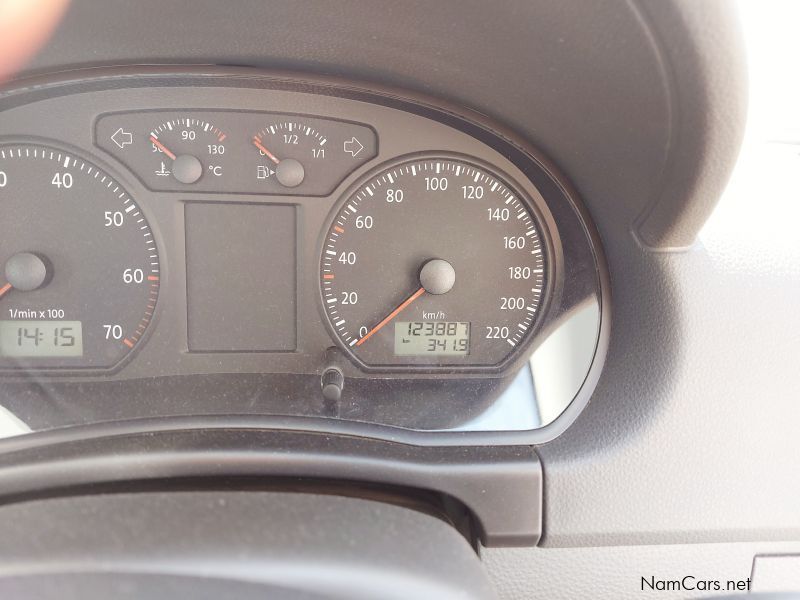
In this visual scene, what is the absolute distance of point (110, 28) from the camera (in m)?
1.63

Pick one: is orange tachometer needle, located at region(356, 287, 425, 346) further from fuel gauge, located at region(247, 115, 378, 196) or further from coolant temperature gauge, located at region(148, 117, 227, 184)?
coolant temperature gauge, located at region(148, 117, 227, 184)

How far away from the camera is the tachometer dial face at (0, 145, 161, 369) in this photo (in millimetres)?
1928

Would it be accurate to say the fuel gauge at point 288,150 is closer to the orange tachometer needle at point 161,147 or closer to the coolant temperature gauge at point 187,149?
the coolant temperature gauge at point 187,149

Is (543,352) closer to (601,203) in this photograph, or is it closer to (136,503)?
(601,203)

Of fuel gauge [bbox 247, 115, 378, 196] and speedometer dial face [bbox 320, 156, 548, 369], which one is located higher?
fuel gauge [bbox 247, 115, 378, 196]

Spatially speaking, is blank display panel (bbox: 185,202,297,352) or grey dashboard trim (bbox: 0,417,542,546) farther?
blank display panel (bbox: 185,202,297,352)

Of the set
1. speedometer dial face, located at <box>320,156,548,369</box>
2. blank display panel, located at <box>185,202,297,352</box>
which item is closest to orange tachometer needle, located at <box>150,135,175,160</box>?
blank display panel, located at <box>185,202,297,352</box>

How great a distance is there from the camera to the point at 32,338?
1950mm

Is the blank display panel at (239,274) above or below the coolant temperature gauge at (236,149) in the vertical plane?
below

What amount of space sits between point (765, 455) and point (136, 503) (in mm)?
1359

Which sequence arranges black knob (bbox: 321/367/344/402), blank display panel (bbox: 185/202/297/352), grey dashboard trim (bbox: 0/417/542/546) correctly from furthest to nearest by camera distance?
1. blank display panel (bbox: 185/202/297/352)
2. black knob (bbox: 321/367/344/402)
3. grey dashboard trim (bbox: 0/417/542/546)

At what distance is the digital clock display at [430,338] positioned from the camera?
2.03 meters

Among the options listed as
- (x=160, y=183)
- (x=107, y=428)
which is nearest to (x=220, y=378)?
(x=107, y=428)

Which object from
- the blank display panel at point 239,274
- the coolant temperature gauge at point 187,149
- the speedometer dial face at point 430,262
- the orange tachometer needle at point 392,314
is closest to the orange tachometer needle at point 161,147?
the coolant temperature gauge at point 187,149
